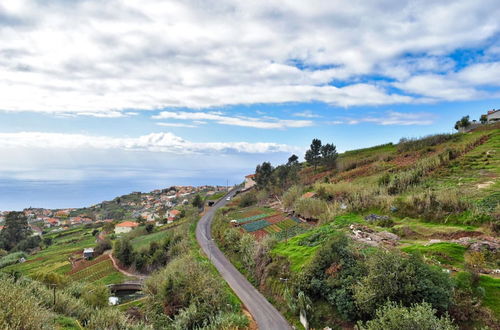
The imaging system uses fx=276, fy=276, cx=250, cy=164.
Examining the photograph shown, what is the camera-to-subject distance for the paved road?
739 inches

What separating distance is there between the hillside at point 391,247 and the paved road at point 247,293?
749mm

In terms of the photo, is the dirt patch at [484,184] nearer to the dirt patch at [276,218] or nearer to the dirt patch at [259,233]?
the dirt patch at [259,233]

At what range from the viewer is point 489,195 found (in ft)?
70.5

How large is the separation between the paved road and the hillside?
0.75m

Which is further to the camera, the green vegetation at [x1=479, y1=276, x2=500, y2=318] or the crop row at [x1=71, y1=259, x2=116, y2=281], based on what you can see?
the crop row at [x1=71, y1=259, x2=116, y2=281]

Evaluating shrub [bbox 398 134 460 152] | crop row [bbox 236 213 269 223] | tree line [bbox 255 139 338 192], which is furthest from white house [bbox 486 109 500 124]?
crop row [bbox 236 213 269 223]

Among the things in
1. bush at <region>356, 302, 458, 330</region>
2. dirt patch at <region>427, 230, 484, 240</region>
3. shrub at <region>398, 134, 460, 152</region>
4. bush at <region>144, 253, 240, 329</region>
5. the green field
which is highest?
shrub at <region>398, 134, 460, 152</region>

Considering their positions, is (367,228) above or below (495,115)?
below

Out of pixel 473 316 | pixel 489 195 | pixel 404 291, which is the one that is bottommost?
pixel 473 316

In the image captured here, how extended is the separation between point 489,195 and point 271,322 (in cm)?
1929

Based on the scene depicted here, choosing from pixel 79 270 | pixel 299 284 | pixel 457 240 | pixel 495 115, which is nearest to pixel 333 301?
pixel 299 284

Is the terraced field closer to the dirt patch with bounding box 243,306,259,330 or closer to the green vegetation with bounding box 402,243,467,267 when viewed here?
the dirt patch with bounding box 243,306,259,330

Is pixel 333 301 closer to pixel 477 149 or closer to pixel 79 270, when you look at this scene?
pixel 477 149

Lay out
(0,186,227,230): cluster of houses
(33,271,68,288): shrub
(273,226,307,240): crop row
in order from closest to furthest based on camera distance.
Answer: (33,271,68,288): shrub, (273,226,307,240): crop row, (0,186,227,230): cluster of houses
